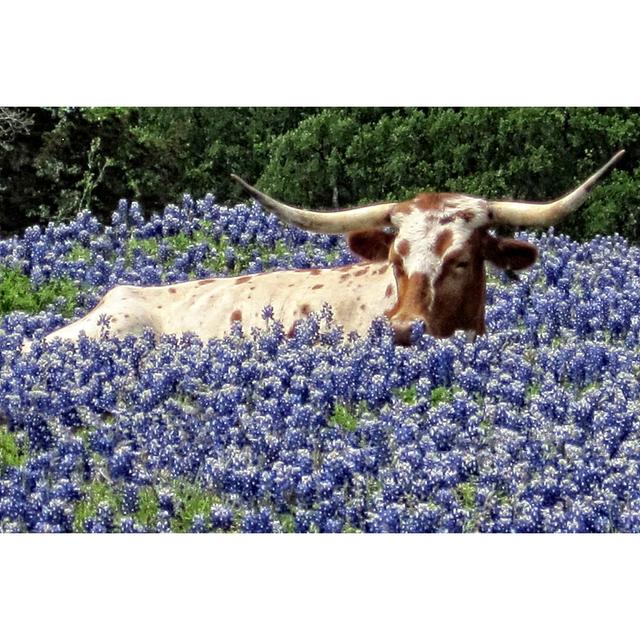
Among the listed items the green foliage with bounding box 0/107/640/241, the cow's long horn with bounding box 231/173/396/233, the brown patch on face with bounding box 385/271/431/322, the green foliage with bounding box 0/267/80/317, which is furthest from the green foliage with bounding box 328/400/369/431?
the green foliage with bounding box 0/267/80/317

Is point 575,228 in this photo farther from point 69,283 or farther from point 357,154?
point 69,283

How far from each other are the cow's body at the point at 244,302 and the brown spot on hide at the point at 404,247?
0.27m

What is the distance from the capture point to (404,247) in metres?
8.28

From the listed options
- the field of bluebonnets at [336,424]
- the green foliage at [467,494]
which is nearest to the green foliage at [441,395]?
the field of bluebonnets at [336,424]

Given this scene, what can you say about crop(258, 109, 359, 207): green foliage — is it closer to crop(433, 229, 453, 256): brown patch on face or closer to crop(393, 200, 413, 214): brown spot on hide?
crop(393, 200, 413, 214): brown spot on hide

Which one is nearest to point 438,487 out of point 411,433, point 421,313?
point 411,433

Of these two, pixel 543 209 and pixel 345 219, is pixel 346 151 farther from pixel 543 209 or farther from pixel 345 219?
pixel 543 209

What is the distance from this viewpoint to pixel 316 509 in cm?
625

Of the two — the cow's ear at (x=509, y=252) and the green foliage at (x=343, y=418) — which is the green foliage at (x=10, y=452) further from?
the cow's ear at (x=509, y=252)

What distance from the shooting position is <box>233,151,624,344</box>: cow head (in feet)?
26.7

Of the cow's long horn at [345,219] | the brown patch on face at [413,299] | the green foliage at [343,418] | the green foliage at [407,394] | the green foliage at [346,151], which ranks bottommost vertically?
the green foliage at [343,418]

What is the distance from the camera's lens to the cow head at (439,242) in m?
8.15

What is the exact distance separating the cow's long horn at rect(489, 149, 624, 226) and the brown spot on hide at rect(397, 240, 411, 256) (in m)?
0.53

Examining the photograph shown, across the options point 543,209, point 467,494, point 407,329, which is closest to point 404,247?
point 407,329
